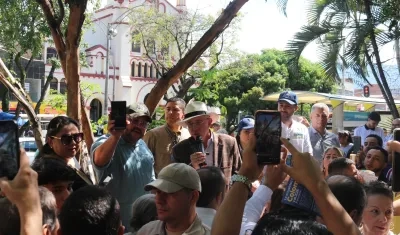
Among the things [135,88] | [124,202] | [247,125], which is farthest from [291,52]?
[135,88]

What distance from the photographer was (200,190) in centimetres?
283

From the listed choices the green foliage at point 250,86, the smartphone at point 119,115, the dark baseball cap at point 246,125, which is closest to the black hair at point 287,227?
the smartphone at point 119,115

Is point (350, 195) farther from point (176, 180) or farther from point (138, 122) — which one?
point (138, 122)

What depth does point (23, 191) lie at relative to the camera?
171 centimetres

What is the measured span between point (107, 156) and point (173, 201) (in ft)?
3.21

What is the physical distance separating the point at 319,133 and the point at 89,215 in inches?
166

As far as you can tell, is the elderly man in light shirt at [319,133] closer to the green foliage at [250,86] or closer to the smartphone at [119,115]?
the smartphone at [119,115]

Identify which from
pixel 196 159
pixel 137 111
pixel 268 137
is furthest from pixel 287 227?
pixel 137 111

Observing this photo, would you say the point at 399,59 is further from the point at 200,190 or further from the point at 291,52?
the point at 200,190

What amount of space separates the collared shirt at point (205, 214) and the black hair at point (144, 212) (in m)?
0.26

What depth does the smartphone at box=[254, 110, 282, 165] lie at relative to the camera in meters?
2.24

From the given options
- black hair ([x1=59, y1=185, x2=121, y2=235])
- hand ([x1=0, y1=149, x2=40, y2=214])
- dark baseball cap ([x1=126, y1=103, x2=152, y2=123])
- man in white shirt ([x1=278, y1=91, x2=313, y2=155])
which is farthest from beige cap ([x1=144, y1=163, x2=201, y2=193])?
man in white shirt ([x1=278, y1=91, x2=313, y2=155])

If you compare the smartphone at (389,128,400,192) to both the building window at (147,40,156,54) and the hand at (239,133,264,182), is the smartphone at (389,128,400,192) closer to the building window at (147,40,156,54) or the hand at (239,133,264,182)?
the hand at (239,133,264,182)

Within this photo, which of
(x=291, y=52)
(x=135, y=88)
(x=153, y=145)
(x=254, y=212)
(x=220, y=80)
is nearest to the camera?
(x=254, y=212)
